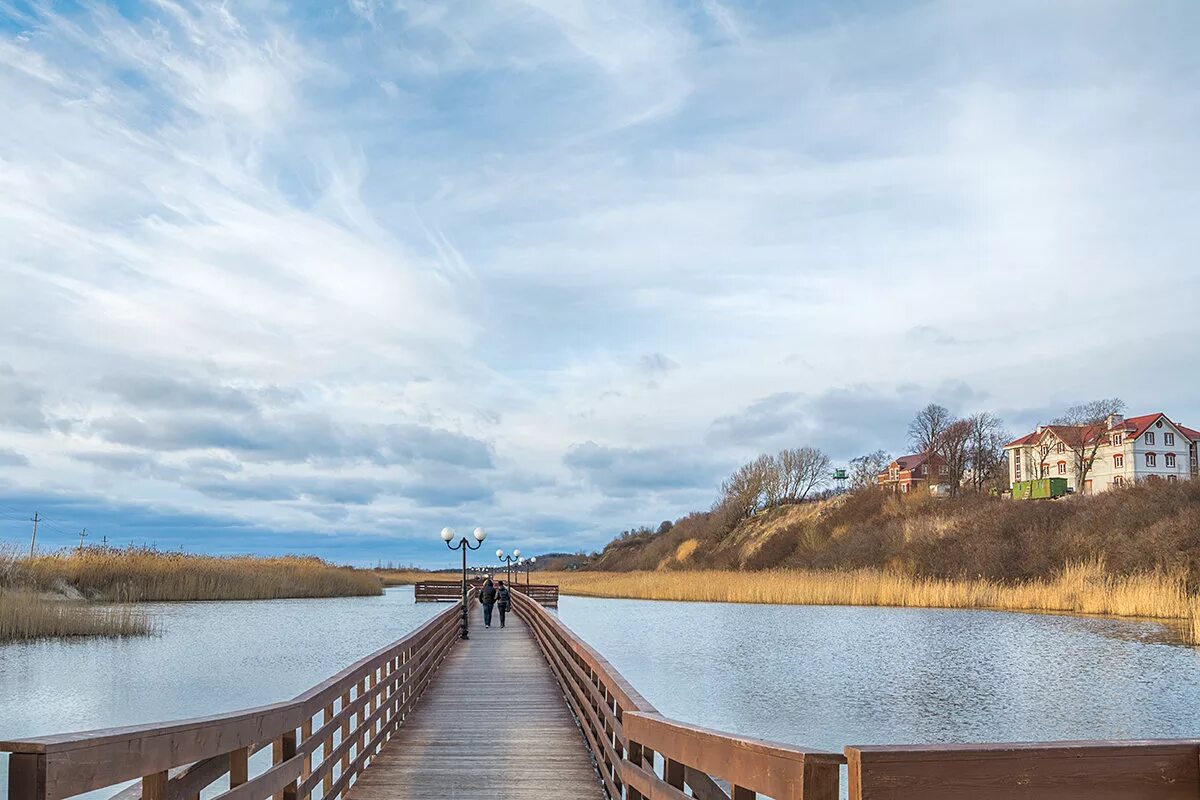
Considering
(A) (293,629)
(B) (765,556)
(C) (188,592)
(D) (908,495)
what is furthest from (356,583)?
(D) (908,495)

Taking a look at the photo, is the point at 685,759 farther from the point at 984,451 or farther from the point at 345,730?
the point at 984,451

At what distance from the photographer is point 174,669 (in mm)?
20797

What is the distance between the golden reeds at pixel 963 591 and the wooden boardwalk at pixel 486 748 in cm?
1712

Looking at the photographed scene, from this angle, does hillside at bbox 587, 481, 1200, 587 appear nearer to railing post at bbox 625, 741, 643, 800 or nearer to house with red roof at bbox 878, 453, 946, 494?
house with red roof at bbox 878, 453, 946, 494

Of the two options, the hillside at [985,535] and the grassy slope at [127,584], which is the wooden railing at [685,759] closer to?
the grassy slope at [127,584]

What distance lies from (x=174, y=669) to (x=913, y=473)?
235 feet

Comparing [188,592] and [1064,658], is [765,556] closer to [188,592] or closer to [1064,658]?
[188,592]

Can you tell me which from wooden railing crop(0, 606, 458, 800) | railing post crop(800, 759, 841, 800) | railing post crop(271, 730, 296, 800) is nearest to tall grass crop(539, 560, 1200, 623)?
wooden railing crop(0, 606, 458, 800)

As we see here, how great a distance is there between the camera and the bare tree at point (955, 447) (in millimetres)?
76000

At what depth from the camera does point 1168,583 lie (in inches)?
1106

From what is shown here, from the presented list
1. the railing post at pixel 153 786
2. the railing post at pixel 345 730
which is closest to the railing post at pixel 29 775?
the railing post at pixel 153 786

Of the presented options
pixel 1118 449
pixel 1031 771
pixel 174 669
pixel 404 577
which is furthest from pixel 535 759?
pixel 404 577

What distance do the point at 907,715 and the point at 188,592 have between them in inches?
1163

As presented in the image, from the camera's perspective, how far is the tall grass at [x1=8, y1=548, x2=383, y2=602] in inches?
1242
